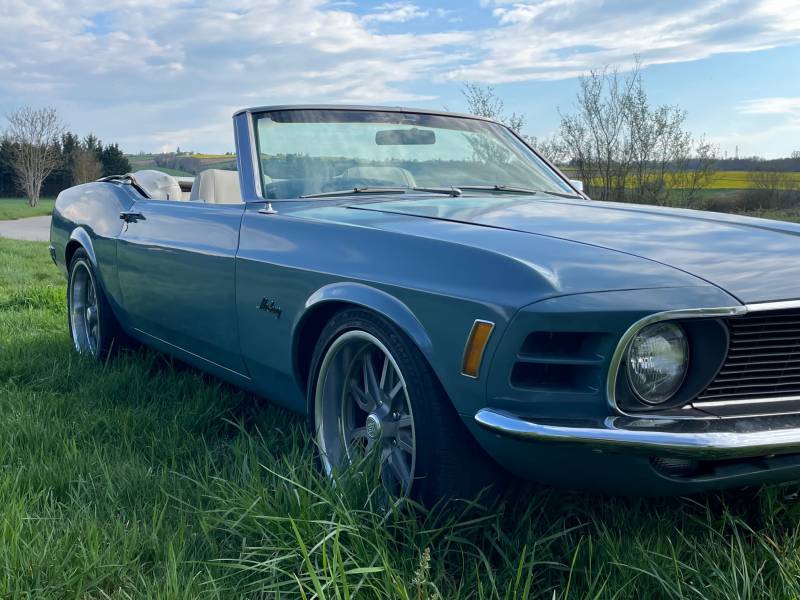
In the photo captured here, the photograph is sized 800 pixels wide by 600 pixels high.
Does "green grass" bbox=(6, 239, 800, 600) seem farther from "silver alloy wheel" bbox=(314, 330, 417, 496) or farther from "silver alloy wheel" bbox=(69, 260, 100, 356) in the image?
"silver alloy wheel" bbox=(69, 260, 100, 356)

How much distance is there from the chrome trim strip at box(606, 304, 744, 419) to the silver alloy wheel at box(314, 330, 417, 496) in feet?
1.81

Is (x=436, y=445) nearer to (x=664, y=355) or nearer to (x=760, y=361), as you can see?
(x=664, y=355)

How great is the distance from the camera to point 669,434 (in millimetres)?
1883

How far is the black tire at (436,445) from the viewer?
2.16 meters

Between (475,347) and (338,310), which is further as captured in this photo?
(338,310)

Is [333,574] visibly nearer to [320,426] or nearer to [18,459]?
[320,426]

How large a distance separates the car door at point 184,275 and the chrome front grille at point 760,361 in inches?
68.3

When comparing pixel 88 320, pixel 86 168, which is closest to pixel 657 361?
pixel 88 320

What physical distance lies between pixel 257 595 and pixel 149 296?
85.2 inches

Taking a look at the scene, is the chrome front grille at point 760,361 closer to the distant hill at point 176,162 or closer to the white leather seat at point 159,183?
the distant hill at point 176,162

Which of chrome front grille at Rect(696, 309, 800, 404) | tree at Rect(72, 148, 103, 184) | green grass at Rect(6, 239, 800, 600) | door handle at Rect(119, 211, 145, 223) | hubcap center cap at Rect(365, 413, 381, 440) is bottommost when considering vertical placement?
green grass at Rect(6, 239, 800, 600)

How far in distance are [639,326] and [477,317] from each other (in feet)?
1.25

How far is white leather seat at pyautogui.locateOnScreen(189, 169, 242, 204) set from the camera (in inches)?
146

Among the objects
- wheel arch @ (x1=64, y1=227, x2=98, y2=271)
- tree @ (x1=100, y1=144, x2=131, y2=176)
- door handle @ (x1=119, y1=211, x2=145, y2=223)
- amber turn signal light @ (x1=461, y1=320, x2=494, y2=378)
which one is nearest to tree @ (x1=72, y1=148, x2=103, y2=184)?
tree @ (x1=100, y1=144, x2=131, y2=176)
